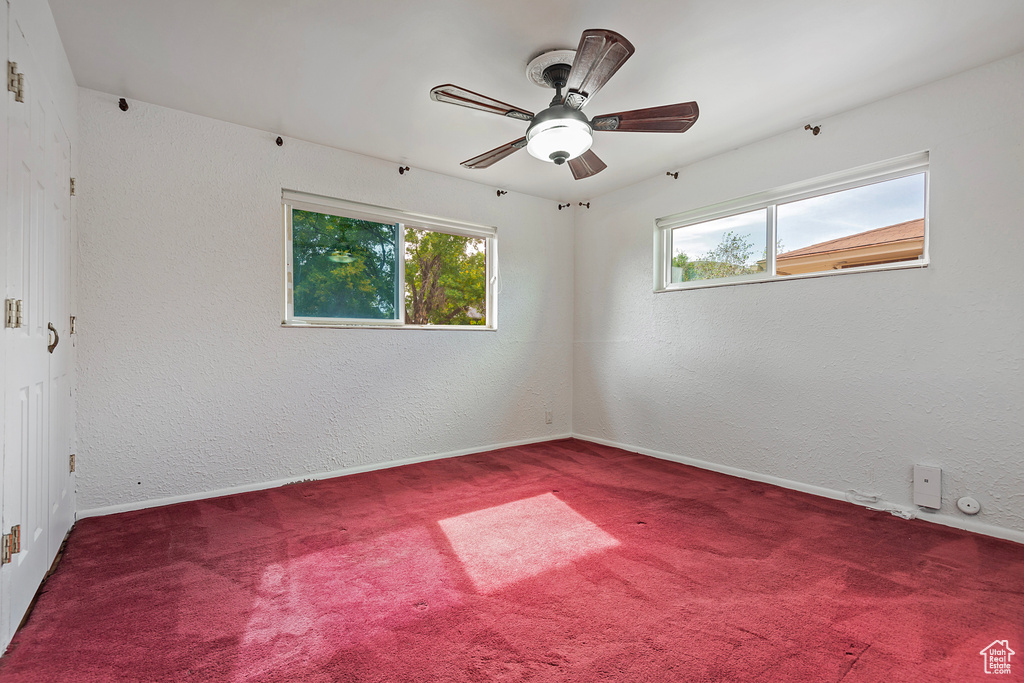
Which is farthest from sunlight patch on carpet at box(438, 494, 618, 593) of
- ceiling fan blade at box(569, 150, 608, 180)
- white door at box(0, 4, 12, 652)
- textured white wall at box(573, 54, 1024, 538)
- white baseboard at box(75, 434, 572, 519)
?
ceiling fan blade at box(569, 150, 608, 180)

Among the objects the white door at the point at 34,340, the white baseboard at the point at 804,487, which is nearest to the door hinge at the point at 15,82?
the white door at the point at 34,340

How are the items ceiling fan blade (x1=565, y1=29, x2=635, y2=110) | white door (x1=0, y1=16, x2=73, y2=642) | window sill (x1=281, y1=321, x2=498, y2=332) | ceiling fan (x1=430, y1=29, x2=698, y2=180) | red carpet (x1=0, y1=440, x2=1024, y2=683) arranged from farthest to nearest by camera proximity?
window sill (x1=281, y1=321, x2=498, y2=332)
ceiling fan (x1=430, y1=29, x2=698, y2=180)
ceiling fan blade (x1=565, y1=29, x2=635, y2=110)
white door (x1=0, y1=16, x2=73, y2=642)
red carpet (x1=0, y1=440, x2=1024, y2=683)

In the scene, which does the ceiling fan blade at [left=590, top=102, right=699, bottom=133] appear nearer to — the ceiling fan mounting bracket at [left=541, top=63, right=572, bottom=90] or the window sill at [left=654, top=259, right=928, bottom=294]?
the ceiling fan mounting bracket at [left=541, top=63, right=572, bottom=90]

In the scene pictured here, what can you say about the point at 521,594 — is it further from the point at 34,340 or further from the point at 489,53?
the point at 489,53

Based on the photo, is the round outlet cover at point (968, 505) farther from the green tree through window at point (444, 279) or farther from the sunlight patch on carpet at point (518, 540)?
the green tree through window at point (444, 279)

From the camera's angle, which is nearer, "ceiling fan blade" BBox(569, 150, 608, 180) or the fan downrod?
the fan downrod

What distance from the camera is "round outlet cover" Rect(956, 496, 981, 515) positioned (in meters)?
2.35

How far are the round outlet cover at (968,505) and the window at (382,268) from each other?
3.27 m

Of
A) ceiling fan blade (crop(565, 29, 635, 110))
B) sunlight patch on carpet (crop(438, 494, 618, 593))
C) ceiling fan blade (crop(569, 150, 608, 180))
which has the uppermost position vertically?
ceiling fan blade (crop(565, 29, 635, 110))

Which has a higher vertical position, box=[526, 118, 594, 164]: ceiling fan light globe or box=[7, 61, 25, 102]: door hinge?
box=[526, 118, 594, 164]: ceiling fan light globe

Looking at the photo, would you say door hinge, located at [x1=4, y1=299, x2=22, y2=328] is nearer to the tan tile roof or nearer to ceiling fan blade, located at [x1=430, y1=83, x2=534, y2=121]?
ceiling fan blade, located at [x1=430, y1=83, x2=534, y2=121]

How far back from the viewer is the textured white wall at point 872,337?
2.31m

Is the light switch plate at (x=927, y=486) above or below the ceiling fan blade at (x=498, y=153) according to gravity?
below

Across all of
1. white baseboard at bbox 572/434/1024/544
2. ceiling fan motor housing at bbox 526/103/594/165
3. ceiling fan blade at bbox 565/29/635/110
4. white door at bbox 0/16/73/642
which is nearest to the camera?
white door at bbox 0/16/73/642
